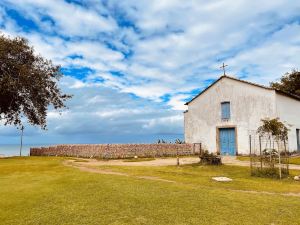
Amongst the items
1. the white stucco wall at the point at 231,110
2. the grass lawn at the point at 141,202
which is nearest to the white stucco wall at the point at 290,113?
the white stucco wall at the point at 231,110

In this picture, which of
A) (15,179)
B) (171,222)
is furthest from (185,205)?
(15,179)

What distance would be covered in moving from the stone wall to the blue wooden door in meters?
3.80

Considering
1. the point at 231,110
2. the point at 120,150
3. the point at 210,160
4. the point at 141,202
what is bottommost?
the point at 141,202

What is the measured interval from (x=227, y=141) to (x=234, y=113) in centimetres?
331

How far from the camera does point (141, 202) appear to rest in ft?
38.2

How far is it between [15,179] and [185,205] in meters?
10.9

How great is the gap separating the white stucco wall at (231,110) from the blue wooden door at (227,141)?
70cm

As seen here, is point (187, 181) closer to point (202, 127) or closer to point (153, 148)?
point (153, 148)

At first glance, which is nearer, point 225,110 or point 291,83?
point 225,110

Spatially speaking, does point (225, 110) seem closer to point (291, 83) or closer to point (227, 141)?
point (227, 141)

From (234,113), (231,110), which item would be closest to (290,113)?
(234,113)

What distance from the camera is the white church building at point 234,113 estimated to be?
33969mm

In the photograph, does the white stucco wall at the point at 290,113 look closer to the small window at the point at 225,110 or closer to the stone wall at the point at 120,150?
the small window at the point at 225,110

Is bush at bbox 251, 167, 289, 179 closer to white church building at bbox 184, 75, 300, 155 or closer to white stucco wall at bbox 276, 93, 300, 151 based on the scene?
white church building at bbox 184, 75, 300, 155
